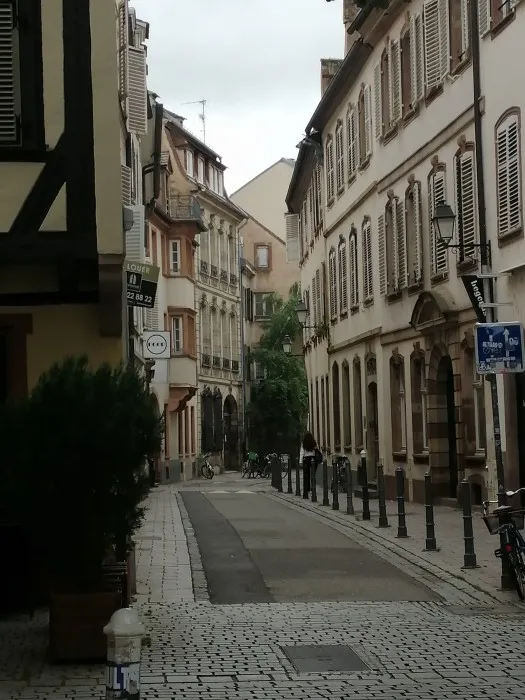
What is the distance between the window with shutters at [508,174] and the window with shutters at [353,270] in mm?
13766

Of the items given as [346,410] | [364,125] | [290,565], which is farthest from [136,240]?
[346,410]

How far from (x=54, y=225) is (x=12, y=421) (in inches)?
88.8

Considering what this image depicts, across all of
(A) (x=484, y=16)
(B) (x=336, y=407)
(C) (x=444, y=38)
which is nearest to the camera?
(A) (x=484, y=16)

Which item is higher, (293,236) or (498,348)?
(293,236)

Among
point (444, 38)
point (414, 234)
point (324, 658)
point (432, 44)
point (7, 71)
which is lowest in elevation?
point (324, 658)

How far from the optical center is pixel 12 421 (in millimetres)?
10016

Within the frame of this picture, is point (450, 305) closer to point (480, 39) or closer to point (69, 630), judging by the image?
point (480, 39)

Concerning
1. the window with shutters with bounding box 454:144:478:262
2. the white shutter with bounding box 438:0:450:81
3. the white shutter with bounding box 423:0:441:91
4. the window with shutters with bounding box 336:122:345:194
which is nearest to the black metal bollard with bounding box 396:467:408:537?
the window with shutters with bounding box 454:144:478:262

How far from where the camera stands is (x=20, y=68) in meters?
11.8

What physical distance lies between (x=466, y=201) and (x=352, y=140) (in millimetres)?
12082

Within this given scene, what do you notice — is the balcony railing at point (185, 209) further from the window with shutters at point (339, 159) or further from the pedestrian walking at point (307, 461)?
the pedestrian walking at point (307, 461)

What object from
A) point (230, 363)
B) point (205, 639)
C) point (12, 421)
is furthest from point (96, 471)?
point (230, 363)

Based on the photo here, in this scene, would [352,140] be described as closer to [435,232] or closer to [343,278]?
[343,278]

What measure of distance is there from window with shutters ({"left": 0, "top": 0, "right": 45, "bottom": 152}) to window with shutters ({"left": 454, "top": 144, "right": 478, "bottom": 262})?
13.5 meters
